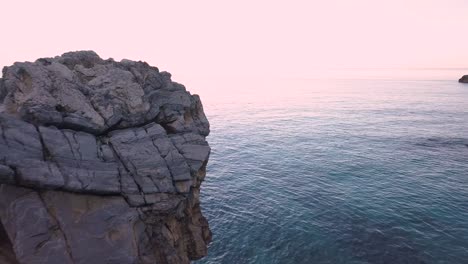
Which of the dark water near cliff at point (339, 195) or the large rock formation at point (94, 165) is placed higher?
the large rock formation at point (94, 165)

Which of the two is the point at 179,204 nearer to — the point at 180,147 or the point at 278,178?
the point at 180,147

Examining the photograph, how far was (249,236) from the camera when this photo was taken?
1613 inches

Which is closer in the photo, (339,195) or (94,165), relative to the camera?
(94,165)

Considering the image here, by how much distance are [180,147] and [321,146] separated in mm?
58277

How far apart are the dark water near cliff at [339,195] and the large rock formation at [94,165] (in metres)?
11.1

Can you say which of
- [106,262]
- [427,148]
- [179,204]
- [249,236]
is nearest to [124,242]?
[106,262]

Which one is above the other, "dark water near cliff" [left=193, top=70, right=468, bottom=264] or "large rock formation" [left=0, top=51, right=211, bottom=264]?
"large rock formation" [left=0, top=51, right=211, bottom=264]

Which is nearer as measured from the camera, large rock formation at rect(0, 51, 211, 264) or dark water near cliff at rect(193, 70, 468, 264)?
large rock formation at rect(0, 51, 211, 264)

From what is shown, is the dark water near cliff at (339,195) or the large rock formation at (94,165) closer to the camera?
the large rock formation at (94,165)

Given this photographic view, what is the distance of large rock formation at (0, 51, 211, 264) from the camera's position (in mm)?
23734

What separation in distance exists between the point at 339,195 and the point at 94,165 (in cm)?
4108

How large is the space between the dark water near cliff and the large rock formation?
11.1 meters

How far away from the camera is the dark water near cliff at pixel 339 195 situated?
37.8 meters

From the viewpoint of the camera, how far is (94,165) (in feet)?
89.4
